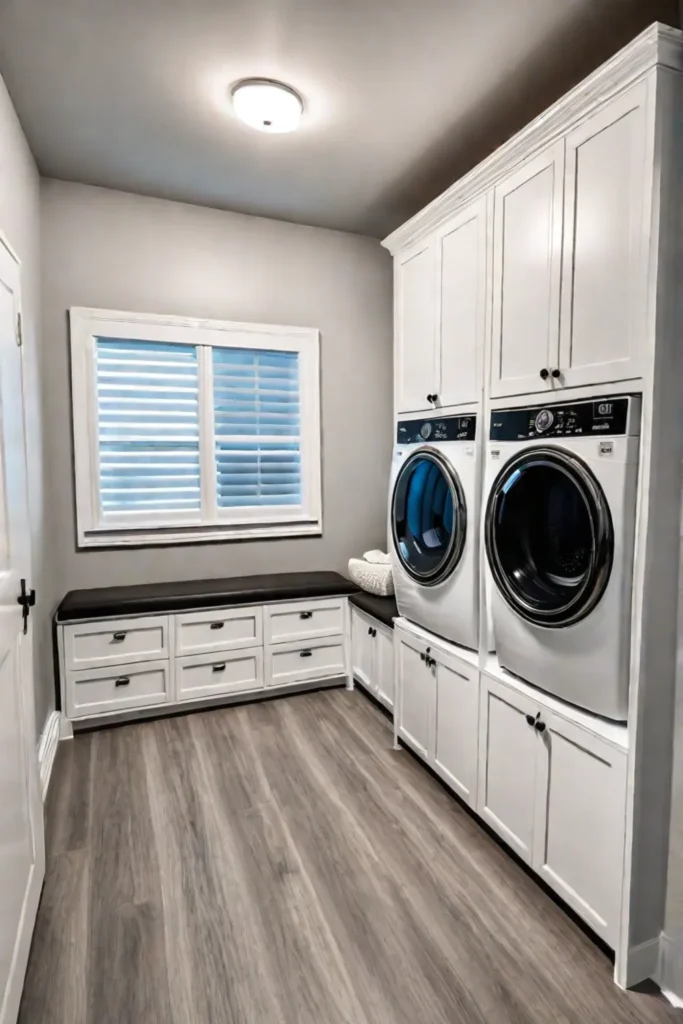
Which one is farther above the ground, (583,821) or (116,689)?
(583,821)

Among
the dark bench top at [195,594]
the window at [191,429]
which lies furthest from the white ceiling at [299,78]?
the dark bench top at [195,594]

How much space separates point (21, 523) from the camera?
1.70 meters

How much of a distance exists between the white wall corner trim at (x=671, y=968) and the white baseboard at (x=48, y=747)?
2.25 metres

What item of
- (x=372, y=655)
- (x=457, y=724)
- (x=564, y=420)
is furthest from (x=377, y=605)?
(x=564, y=420)

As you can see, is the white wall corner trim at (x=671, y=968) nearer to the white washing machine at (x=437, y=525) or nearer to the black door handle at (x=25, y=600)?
the white washing machine at (x=437, y=525)

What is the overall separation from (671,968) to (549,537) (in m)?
1.21

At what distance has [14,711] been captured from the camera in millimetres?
1521

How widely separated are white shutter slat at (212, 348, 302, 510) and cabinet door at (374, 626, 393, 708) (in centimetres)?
111

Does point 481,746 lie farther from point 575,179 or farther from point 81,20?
point 81,20

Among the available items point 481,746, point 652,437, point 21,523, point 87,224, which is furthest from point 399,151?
point 481,746

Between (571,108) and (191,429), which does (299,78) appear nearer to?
(571,108)

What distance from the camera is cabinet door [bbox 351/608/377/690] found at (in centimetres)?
316

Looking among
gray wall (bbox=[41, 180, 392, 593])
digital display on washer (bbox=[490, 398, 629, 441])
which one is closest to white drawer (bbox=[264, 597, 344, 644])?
gray wall (bbox=[41, 180, 392, 593])

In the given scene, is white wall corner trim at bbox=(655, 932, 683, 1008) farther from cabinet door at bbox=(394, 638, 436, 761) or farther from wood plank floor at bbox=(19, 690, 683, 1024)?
cabinet door at bbox=(394, 638, 436, 761)
